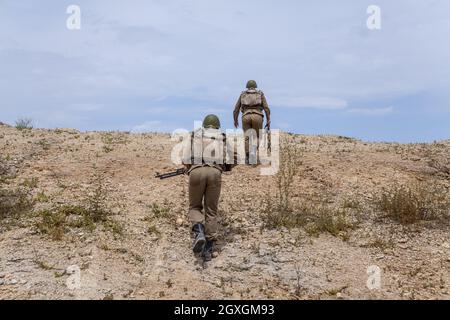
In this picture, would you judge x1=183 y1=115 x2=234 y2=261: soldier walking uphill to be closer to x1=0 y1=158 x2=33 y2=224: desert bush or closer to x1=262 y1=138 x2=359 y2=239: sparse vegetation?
x1=262 y1=138 x2=359 y2=239: sparse vegetation

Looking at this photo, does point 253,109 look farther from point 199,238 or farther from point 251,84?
point 199,238

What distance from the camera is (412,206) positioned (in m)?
9.20

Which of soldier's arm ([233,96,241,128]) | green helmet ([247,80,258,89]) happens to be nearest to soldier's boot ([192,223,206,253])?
soldier's arm ([233,96,241,128])

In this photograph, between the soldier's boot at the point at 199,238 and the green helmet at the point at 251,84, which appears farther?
the green helmet at the point at 251,84

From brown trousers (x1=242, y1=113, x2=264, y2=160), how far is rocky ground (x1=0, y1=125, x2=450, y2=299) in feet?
2.60

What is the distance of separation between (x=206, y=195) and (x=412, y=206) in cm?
393

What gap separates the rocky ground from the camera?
7.21 metres

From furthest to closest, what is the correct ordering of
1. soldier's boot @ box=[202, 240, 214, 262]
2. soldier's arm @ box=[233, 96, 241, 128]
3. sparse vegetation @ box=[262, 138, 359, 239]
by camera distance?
soldier's arm @ box=[233, 96, 241, 128] → sparse vegetation @ box=[262, 138, 359, 239] → soldier's boot @ box=[202, 240, 214, 262]

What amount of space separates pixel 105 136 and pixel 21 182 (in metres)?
4.88

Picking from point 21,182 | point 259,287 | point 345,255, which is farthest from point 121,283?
point 21,182

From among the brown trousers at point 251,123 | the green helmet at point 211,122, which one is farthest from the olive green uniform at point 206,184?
the brown trousers at point 251,123

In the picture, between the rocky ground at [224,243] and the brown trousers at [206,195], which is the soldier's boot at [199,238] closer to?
the brown trousers at [206,195]

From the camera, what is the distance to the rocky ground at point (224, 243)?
7.21 meters
